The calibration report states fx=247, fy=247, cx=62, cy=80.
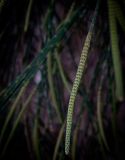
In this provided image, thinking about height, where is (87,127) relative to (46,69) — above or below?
below

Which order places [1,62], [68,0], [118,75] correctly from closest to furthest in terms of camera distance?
1. [118,75]
2. [68,0]
3. [1,62]

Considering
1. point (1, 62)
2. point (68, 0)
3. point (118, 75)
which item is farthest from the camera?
point (1, 62)

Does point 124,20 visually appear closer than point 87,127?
Yes

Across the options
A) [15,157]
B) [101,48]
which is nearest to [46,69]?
[101,48]

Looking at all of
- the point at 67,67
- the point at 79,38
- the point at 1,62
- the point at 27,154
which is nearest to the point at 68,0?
the point at 79,38

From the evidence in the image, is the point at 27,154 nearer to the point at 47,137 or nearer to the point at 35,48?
the point at 47,137

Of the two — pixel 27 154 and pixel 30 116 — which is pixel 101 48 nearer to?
pixel 30 116

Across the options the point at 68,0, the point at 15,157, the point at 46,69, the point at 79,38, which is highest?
the point at 68,0

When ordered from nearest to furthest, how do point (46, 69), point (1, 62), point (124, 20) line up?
point (124, 20) → point (46, 69) → point (1, 62)

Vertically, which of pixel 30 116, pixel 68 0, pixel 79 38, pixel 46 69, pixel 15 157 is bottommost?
pixel 15 157
